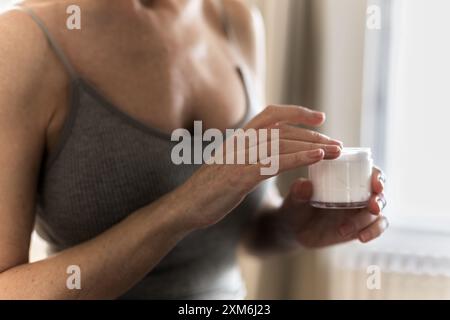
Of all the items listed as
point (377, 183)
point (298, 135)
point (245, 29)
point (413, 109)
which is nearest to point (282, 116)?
point (298, 135)

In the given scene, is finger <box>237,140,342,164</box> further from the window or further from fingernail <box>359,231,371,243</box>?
the window

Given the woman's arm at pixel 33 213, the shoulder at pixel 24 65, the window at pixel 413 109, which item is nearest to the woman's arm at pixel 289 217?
the woman's arm at pixel 33 213

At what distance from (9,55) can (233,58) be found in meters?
0.44

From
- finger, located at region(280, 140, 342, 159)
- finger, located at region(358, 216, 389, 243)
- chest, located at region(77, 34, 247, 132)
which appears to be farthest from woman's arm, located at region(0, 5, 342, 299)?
finger, located at region(358, 216, 389, 243)

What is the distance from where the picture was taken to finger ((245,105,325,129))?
0.71 m

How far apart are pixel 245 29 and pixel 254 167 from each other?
1.67 ft

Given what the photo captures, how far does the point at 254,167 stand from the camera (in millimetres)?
678

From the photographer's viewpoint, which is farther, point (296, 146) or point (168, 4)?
point (168, 4)

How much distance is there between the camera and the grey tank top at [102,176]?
0.80 metres

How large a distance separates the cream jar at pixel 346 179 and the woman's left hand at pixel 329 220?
0.02 metres

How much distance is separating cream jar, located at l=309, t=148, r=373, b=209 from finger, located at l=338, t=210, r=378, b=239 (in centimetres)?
5

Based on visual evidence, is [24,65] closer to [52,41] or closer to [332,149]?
[52,41]

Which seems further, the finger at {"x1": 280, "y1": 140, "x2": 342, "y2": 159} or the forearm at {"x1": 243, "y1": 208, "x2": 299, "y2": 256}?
the forearm at {"x1": 243, "y1": 208, "x2": 299, "y2": 256}

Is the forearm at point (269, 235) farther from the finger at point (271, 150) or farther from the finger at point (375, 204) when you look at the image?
the finger at point (271, 150)
